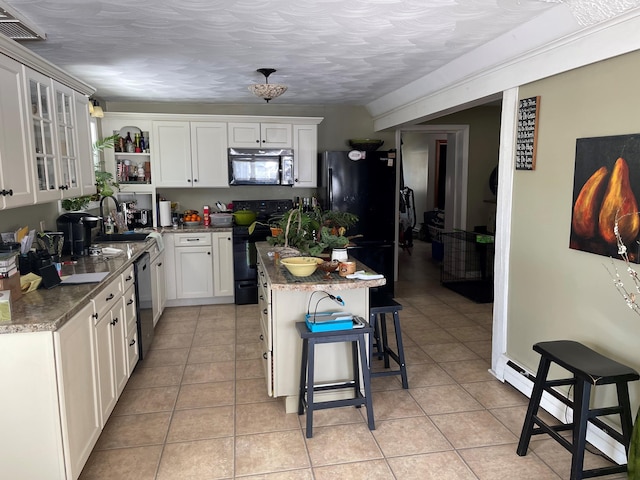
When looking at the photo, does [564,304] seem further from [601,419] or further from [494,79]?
[494,79]

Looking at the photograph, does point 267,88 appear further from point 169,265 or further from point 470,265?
point 470,265

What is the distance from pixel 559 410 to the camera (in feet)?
9.25

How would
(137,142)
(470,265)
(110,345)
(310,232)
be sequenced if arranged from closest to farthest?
(110,345), (310,232), (137,142), (470,265)

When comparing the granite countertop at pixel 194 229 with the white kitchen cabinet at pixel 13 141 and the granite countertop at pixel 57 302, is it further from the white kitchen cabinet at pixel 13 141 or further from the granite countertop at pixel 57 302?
the white kitchen cabinet at pixel 13 141

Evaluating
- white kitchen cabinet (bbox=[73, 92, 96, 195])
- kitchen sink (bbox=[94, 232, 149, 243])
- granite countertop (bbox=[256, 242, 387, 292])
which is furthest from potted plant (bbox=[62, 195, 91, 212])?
granite countertop (bbox=[256, 242, 387, 292])

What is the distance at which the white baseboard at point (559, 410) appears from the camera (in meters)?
2.40

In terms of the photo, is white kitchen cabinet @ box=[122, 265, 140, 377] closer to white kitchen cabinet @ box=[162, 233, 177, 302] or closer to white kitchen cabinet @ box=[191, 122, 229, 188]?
white kitchen cabinet @ box=[162, 233, 177, 302]

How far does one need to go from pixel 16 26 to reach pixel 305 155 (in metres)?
3.36

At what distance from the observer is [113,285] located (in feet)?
9.54

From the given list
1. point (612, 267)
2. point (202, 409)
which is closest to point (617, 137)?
point (612, 267)

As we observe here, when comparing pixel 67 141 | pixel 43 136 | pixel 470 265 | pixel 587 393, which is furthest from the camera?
pixel 470 265

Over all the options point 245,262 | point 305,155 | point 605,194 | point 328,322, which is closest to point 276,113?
point 305,155

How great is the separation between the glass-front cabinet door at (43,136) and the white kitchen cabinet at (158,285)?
1517 mm

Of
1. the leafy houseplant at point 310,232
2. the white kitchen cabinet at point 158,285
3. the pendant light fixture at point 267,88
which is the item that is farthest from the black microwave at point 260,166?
the leafy houseplant at point 310,232
